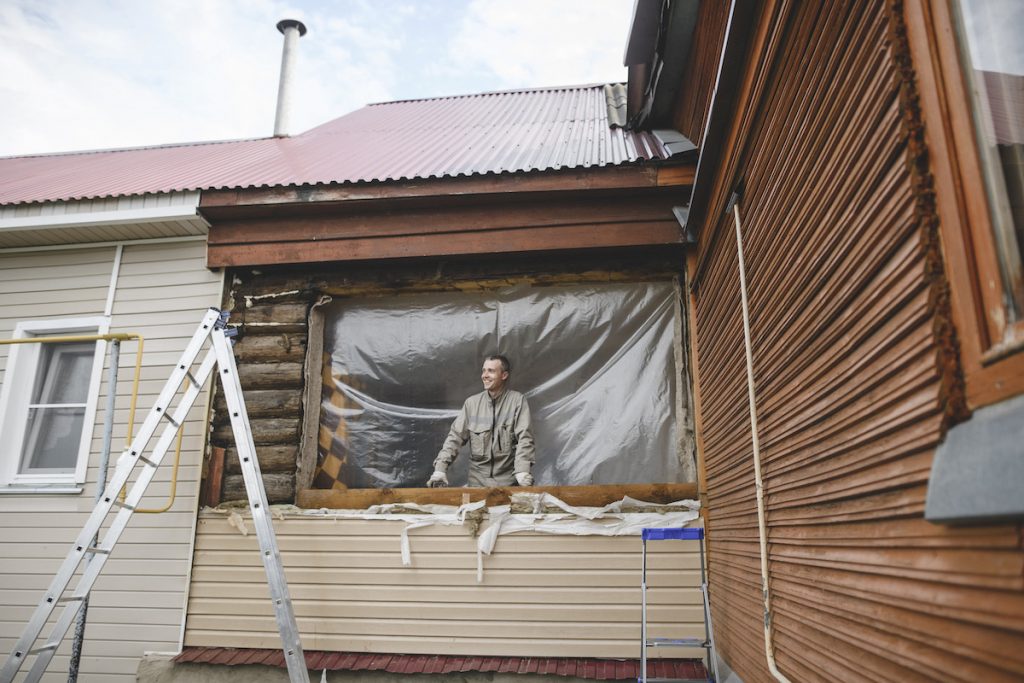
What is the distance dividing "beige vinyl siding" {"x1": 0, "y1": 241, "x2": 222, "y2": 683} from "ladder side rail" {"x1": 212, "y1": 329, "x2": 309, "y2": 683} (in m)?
0.93

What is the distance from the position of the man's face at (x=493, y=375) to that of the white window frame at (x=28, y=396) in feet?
9.98

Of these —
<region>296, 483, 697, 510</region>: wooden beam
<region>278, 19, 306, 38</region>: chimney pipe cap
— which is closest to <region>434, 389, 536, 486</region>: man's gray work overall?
<region>296, 483, 697, 510</region>: wooden beam

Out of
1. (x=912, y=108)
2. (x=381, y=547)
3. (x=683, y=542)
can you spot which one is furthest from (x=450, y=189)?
(x=912, y=108)

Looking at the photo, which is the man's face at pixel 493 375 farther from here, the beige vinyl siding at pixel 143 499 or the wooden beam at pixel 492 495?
the beige vinyl siding at pixel 143 499

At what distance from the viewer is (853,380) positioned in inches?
69.8

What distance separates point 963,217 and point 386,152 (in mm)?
5850

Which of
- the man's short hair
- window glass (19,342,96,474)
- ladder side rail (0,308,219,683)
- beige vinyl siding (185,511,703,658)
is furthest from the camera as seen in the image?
the man's short hair

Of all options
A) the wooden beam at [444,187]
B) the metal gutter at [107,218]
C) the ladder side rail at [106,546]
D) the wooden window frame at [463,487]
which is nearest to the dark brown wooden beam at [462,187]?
the wooden beam at [444,187]

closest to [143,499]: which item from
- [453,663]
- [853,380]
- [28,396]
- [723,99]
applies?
[28,396]

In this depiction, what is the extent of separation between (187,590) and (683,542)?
3494mm

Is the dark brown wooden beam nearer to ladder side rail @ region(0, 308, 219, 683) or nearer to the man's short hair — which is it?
ladder side rail @ region(0, 308, 219, 683)

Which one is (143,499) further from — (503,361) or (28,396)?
(503,361)

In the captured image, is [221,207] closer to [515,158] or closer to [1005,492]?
[515,158]

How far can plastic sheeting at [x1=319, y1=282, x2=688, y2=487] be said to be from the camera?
5191 mm
